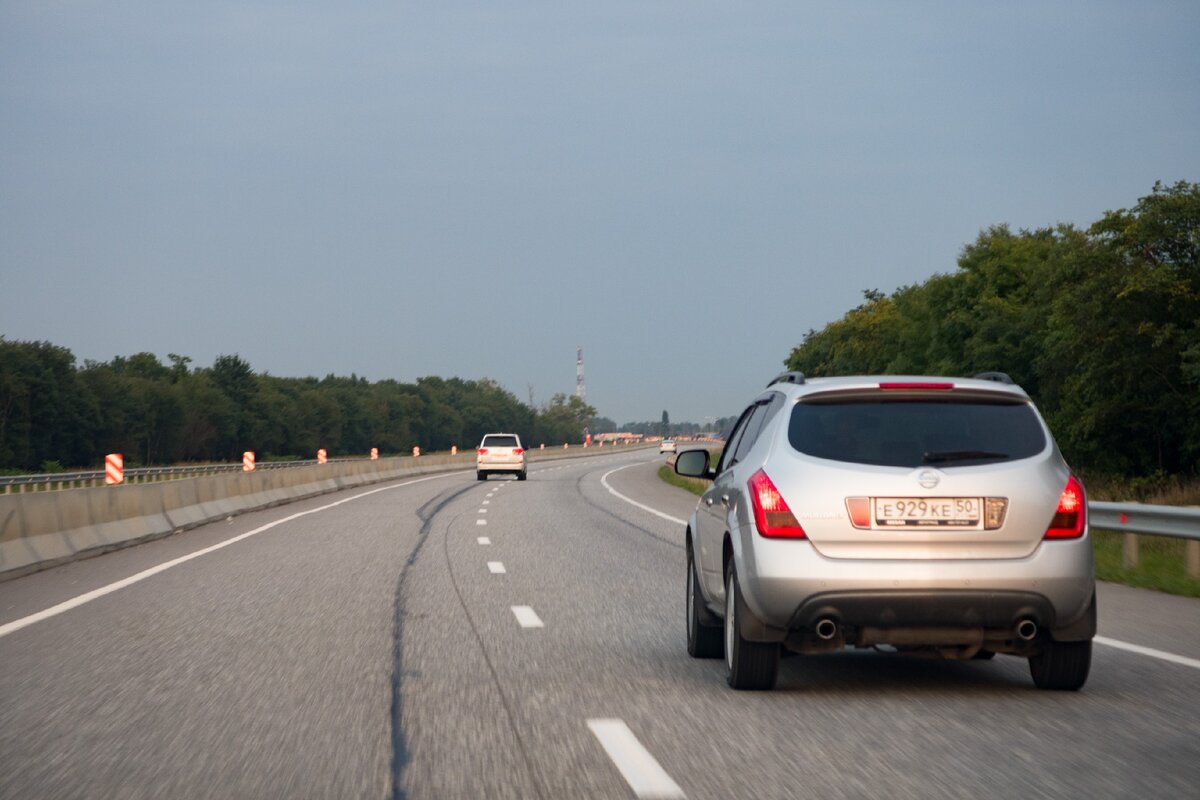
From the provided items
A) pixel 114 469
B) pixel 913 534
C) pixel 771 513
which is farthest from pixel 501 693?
pixel 114 469

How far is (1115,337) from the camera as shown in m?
62.7

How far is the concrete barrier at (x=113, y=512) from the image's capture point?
53.9ft

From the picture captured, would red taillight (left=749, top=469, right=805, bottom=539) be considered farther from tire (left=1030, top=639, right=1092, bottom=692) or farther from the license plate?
tire (left=1030, top=639, right=1092, bottom=692)

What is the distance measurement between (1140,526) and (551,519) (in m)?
13.4

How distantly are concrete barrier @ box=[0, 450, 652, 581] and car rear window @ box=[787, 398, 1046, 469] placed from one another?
9.65 m

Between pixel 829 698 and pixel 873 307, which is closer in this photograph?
pixel 829 698

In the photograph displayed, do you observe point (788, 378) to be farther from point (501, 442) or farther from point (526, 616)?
point (501, 442)

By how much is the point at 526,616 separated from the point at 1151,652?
457 cm

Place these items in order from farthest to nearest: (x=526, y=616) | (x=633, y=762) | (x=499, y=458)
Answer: (x=499, y=458)
(x=526, y=616)
(x=633, y=762)

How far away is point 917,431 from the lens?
7902 mm

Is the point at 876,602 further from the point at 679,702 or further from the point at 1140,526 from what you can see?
the point at 1140,526

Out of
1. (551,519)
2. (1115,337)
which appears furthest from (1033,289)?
(551,519)

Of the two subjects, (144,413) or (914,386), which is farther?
(144,413)

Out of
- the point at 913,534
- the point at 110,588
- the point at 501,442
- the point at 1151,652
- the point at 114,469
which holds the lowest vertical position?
the point at 1151,652
